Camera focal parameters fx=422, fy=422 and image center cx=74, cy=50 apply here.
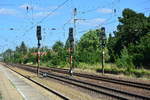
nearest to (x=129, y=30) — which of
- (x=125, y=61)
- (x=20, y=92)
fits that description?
(x=125, y=61)

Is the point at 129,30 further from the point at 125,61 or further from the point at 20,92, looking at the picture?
the point at 20,92

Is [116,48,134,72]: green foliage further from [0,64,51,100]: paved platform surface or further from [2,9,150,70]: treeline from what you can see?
[0,64,51,100]: paved platform surface

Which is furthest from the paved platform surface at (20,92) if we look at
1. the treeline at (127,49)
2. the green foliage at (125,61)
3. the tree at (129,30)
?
the tree at (129,30)

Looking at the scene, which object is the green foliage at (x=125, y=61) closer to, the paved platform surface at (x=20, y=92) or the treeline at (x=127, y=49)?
the treeline at (x=127, y=49)

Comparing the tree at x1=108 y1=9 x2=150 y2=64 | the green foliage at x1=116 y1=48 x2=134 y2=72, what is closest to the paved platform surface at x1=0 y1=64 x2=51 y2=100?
the green foliage at x1=116 y1=48 x2=134 y2=72

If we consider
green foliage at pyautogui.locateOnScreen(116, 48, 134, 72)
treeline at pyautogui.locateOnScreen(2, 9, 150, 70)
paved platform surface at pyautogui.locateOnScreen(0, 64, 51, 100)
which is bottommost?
paved platform surface at pyautogui.locateOnScreen(0, 64, 51, 100)

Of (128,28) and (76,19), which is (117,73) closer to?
(76,19)

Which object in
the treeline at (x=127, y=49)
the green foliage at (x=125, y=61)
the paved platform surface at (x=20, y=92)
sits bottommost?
the paved platform surface at (x=20, y=92)

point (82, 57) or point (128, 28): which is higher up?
point (128, 28)

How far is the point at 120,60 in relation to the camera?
5641cm

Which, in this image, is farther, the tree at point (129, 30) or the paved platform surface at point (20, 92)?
the tree at point (129, 30)

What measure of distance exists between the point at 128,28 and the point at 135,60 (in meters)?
30.3

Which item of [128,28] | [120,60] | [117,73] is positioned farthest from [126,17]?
[117,73]

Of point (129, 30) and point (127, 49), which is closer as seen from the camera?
point (127, 49)
